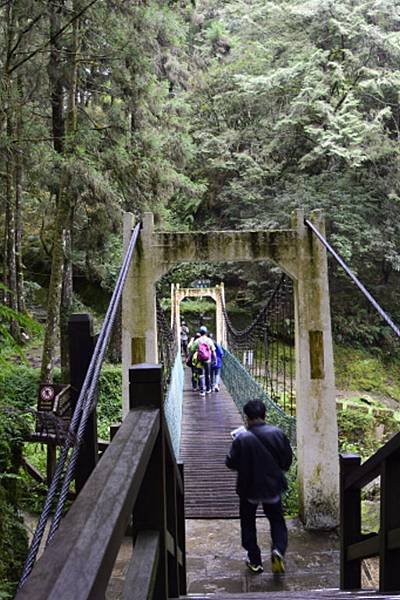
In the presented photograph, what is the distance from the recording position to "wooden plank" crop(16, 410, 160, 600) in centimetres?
54

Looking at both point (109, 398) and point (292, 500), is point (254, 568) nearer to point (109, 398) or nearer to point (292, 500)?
point (292, 500)

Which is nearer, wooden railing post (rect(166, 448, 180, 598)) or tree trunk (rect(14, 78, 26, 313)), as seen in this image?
wooden railing post (rect(166, 448, 180, 598))

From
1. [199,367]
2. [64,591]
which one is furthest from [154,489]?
[199,367]

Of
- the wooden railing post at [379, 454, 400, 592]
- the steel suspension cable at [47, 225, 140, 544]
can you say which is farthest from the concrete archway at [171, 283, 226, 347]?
the wooden railing post at [379, 454, 400, 592]

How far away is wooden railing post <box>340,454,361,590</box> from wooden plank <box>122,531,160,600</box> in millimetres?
1032

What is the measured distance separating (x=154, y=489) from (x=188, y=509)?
335 cm

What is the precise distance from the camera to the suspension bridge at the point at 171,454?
2.29 feet

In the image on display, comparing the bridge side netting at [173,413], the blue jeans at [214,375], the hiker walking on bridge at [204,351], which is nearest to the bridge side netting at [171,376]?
the bridge side netting at [173,413]

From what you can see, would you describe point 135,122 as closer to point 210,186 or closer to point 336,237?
point 336,237

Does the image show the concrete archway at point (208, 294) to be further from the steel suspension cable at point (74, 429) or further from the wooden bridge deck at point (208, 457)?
the steel suspension cable at point (74, 429)

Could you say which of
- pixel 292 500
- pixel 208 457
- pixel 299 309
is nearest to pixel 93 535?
pixel 299 309

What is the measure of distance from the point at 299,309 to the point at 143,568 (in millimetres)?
3530

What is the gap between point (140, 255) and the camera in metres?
4.47

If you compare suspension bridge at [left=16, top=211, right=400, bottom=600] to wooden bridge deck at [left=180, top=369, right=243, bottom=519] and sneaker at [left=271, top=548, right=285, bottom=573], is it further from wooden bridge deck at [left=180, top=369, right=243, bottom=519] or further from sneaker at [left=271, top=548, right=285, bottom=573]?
sneaker at [left=271, top=548, right=285, bottom=573]
